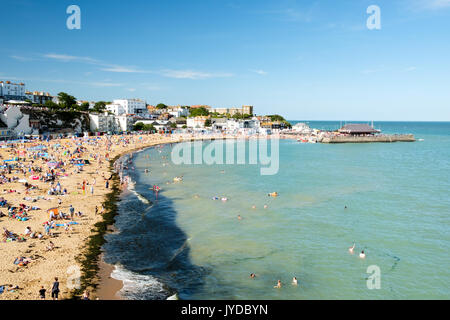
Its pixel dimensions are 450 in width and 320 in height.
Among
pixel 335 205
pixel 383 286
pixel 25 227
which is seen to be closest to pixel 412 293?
pixel 383 286

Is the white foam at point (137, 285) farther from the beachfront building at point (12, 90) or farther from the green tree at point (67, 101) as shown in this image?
the beachfront building at point (12, 90)

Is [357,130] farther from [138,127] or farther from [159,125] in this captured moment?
[138,127]

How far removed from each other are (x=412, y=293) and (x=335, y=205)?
13591 millimetres

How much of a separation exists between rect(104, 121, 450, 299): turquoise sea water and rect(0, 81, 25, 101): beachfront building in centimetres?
10477

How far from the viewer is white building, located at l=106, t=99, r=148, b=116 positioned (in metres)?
140

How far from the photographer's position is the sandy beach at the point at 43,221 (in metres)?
14.0

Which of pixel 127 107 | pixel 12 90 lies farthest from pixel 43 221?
pixel 127 107

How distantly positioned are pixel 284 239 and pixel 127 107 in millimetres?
145102

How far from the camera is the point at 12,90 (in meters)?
116

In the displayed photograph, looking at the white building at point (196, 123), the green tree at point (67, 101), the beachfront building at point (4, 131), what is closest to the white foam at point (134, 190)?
the beachfront building at point (4, 131)

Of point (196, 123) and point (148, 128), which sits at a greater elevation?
point (196, 123)

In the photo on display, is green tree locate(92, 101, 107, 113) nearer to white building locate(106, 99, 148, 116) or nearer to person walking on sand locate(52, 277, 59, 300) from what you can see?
white building locate(106, 99, 148, 116)

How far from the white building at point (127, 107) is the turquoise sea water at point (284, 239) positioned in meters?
113
